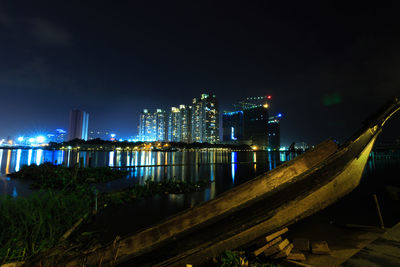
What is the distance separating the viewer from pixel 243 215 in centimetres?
376

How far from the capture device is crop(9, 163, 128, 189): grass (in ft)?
39.1

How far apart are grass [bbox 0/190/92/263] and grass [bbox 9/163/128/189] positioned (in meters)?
5.41

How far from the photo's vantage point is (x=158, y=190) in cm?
1223

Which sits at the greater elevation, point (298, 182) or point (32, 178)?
point (298, 182)

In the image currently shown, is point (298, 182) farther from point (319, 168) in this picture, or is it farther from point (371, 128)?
point (371, 128)

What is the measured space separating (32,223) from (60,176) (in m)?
9.95

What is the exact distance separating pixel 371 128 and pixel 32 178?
20.1 m

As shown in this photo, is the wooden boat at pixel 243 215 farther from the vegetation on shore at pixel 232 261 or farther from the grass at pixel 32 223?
the grass at pixel 32 223

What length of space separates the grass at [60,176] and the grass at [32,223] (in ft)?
17.8

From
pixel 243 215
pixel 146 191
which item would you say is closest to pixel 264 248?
pixel 243 215

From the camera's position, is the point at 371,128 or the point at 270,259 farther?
the point at 371,128

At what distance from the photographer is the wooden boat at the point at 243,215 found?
3205 millimetres

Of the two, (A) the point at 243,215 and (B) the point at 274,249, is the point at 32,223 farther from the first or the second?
(B) the point at 274,249

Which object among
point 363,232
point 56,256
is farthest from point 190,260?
point 363,232
